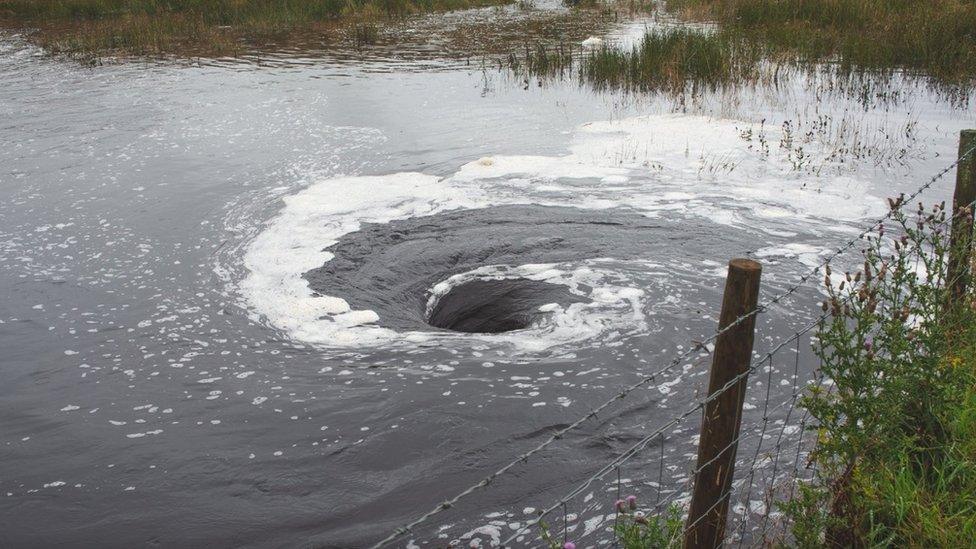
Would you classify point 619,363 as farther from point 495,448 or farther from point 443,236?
point 443,236

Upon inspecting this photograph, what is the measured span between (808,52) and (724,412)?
1500 cm

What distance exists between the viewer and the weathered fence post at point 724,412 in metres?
2.76

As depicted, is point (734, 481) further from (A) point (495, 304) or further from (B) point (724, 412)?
(A) point (495, 304)

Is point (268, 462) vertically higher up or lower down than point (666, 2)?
lower down

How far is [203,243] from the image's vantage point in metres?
8.51

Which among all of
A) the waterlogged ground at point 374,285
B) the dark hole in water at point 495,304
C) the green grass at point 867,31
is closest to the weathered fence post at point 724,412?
the waterlogged ground at point 374,285

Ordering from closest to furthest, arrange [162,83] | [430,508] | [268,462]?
[430,508] < [268,462] < [162,83]

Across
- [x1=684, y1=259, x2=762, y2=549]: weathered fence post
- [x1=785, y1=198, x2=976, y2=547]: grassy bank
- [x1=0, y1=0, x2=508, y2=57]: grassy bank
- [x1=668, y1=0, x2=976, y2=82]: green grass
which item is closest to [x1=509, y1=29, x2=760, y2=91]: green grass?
[x1=668, y1=0, x2=976, y2=82]: green grass

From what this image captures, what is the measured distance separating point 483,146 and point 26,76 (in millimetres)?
11538

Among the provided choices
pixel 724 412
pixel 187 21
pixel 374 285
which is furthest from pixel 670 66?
pixel 187 21

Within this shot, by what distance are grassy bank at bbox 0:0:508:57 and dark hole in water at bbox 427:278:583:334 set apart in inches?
632

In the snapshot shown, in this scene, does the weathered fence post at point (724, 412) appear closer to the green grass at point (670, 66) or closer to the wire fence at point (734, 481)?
the wire fence at point (734, 481)

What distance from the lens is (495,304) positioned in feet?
23.1

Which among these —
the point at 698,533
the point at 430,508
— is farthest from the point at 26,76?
the point at 698,533
